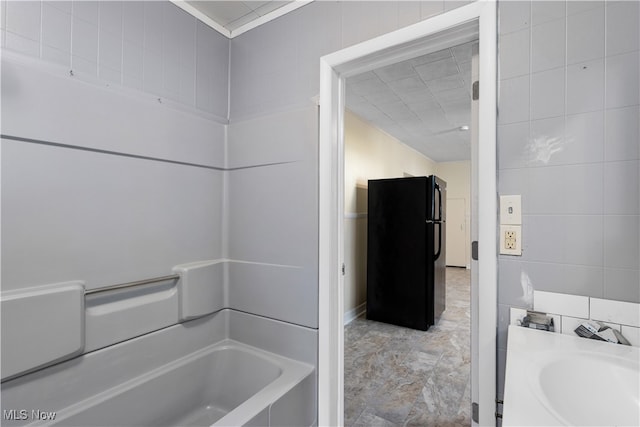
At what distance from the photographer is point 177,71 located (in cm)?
174

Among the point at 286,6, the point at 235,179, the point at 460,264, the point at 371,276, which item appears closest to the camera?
the point at 286,6

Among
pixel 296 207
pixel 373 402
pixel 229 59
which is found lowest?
pixel 373 402

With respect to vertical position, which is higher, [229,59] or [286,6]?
[286,6]

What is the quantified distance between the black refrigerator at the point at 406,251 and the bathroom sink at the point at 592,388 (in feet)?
8.10

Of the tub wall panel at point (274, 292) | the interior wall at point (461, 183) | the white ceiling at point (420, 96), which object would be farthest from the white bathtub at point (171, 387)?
the interior wall at point (461, 183)

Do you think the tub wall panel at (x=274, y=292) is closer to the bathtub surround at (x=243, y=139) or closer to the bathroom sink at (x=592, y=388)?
the bathtub surround at (x=243, y=139)

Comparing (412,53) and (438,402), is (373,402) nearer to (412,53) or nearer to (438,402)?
(438,402)

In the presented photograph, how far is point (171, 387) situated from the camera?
5.18 ft

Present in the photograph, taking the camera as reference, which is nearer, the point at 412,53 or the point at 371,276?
the point at 412,53

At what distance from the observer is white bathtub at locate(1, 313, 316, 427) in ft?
3.95

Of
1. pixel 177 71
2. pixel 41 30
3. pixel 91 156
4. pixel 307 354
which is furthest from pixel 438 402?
pixel 41 30

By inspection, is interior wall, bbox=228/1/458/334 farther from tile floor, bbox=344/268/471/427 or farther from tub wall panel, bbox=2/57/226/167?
tile floor, bbox=344/268/471/427

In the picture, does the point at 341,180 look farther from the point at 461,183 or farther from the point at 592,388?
the point at 461,183

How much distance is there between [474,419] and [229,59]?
7.87ft
